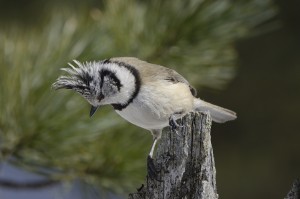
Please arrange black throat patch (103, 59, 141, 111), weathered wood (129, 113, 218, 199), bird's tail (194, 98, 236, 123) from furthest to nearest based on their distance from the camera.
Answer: bird's tail (194, 98, 236, 123) → black throat patch (103, 59, 141, 111) → weathered wood (129, 113, 218, 199)

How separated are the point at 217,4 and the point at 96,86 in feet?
2.62

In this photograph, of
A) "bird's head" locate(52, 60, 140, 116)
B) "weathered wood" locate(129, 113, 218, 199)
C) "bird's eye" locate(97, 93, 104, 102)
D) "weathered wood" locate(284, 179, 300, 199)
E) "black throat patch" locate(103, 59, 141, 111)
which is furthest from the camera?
"black throat patch" locate(103, 59, 141, 111)

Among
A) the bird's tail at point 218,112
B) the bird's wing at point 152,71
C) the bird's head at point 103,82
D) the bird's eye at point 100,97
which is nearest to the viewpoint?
the bird's head at point 103,82

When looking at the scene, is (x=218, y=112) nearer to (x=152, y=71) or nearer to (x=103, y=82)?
(x=152, y=71)

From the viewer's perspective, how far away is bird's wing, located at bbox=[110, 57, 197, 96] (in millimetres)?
3076

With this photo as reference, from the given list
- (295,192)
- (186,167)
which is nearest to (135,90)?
(186,167)

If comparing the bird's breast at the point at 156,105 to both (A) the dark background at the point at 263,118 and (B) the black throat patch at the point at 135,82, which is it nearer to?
(B) the black throat patch at the point at 135,82

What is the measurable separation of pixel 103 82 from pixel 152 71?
0.92 feet

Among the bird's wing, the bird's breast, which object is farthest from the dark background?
the bird's breast

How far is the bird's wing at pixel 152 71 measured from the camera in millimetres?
3076

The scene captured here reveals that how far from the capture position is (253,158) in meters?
4.73

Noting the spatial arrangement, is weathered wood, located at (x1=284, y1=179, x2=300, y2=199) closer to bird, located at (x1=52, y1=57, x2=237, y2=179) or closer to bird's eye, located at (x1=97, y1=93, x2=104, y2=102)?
bird, located at (x1=52, y1=57, x2=237, y2=179)

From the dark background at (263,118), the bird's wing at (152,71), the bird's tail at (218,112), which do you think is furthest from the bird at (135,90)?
the dark background at (263,118)

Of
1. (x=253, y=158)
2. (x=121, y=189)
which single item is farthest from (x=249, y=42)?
(x=121, y=189)
